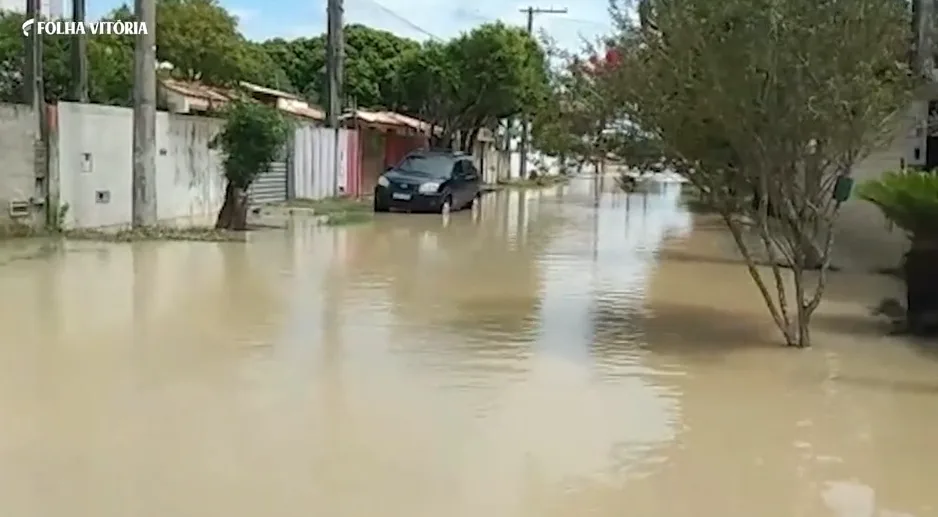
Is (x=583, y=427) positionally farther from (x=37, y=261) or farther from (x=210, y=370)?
(x=37, y=261)

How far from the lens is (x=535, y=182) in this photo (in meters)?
59.4

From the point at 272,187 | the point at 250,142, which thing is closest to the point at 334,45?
the point at 272,187

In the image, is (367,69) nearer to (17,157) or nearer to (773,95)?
(17,157)

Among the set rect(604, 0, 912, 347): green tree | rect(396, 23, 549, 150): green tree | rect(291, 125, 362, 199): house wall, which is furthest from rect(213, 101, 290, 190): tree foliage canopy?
rect(396, 23, 549, 150): green tree

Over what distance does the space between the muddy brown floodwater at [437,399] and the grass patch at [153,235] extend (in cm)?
310

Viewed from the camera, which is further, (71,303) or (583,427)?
(71,303)

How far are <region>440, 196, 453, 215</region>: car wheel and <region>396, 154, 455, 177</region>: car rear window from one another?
0.69 m

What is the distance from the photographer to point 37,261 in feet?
49.8

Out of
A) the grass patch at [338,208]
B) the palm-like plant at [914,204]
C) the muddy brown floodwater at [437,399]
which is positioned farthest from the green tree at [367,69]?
the palm-like plant at [914,204]

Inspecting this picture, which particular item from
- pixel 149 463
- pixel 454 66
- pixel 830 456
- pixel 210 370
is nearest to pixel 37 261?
pixel 210 370

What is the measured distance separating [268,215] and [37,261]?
34.7ft

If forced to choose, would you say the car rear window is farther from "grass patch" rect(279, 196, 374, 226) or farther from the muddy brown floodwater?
the muddy brown floodwater

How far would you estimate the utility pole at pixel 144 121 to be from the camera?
19.3 metres
